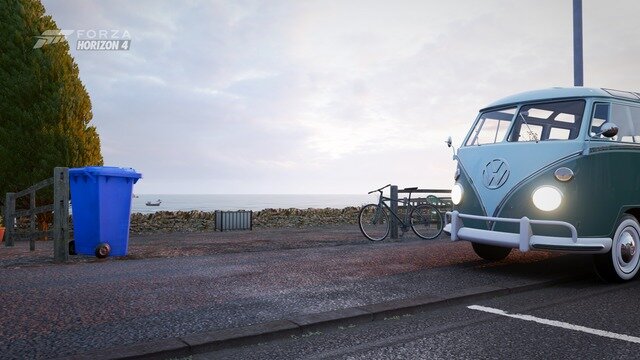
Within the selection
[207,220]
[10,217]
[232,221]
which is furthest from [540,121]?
[207,220]

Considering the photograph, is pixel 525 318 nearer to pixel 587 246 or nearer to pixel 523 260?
pixel 587 246

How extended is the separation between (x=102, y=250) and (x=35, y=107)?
10448 millimetres

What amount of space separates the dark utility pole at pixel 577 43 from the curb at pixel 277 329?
341 inches

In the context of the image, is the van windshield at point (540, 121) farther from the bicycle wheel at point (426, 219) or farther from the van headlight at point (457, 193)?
the bicycle wheel at point (426, 219)

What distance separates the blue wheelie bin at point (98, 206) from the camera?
313 inches

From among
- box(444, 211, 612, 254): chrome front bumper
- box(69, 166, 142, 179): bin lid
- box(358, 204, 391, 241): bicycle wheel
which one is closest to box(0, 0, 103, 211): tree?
box(69, 166, 142, 179): bin lid

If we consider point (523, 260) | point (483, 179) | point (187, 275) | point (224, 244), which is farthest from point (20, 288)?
point (523, 260)

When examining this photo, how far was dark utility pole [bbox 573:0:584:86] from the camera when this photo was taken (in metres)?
11.8

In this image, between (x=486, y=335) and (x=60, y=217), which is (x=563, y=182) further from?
(x=60, y=217)

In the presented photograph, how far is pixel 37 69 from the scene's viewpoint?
53.7 ft

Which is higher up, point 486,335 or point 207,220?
point 207,220

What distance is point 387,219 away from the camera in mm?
11531

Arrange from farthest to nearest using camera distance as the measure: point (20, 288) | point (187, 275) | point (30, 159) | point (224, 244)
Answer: point (30, 159)
point (224, 244)
point (187, 275)
point (20, 288)

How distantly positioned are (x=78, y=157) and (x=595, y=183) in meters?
15.2
